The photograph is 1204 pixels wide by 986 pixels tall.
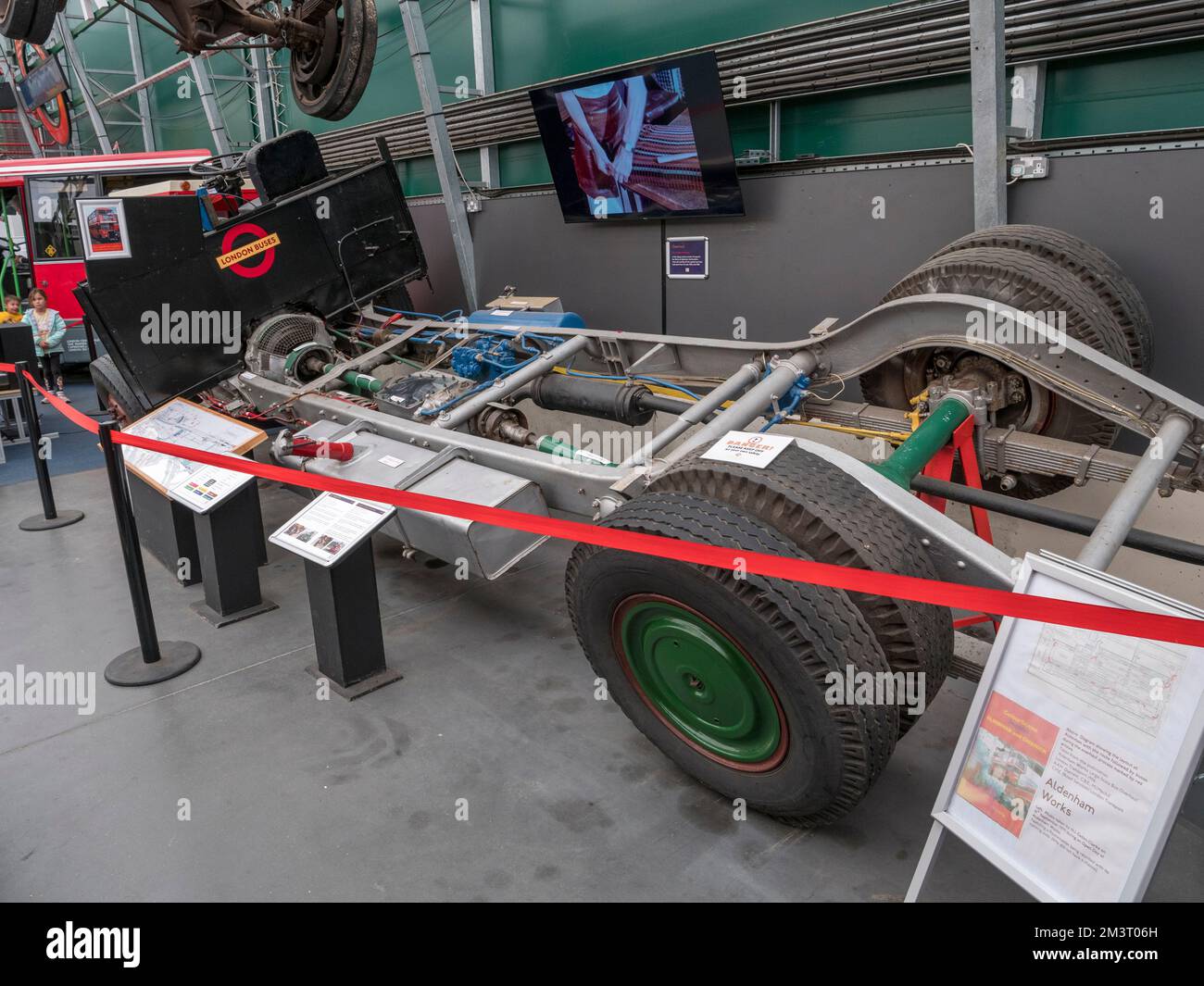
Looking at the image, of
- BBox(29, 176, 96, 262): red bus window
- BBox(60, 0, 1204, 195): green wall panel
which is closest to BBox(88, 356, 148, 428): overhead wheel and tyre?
BBox(60, 0, 1204, 195): green wall panel

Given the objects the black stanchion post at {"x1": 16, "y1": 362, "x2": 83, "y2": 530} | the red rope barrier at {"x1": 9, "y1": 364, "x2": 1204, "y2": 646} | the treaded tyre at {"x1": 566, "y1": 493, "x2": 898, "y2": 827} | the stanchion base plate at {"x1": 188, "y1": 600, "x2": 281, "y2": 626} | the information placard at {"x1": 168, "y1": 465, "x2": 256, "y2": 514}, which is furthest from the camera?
the black stanchion post at {"x1": 16, "y1": 362, "x2": 83, "y2": 530}

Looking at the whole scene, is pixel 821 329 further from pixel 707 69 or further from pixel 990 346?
pixel 707 69

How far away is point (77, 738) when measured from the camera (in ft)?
9.85

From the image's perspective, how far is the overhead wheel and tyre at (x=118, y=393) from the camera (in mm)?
4703

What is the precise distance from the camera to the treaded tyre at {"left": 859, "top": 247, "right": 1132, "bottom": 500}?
296 cm

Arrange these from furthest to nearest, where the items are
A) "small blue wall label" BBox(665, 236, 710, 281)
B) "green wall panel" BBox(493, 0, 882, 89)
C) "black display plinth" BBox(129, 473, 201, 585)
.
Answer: "small blue wall label" BBox(665, 236, 710, 281), "green wall panel" BBox(493, 0, 882, 89), "black display plinth" BBox(129, 473, 201, 585)

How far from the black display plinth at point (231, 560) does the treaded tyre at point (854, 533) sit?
2.49m

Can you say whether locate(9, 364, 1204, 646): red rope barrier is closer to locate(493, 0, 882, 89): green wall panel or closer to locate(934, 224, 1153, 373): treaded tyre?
locate(934, 224, 1153, 373): treaded tyre

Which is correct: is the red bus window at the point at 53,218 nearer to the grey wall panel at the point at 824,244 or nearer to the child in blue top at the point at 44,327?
the child in blue top at the point at 44,327

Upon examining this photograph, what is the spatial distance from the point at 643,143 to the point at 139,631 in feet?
14.0

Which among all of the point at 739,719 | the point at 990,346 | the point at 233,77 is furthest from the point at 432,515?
the point at 233,77

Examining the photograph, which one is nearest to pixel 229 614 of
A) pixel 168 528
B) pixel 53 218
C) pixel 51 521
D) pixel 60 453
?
pixel 168 528

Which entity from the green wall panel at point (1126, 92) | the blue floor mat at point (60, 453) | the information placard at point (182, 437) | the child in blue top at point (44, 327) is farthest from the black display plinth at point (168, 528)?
the child in blue top at point (44, 327)

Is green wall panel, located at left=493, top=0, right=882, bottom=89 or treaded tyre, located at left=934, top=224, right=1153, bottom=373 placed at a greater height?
green wall panel, located at left=493, top=0, right=882, bottom=89
